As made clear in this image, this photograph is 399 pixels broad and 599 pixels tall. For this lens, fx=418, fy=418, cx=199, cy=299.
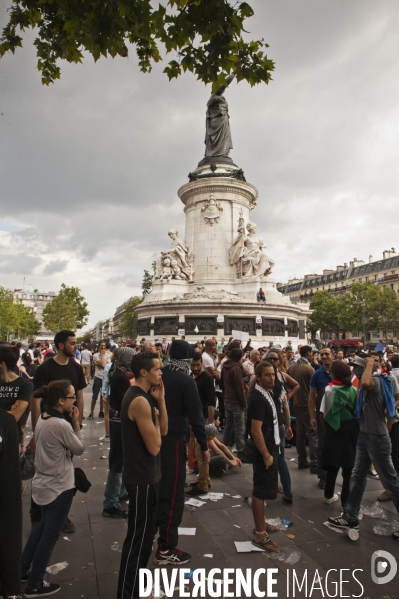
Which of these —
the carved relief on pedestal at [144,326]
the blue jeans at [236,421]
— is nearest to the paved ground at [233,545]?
the blue jeans at [236,421]

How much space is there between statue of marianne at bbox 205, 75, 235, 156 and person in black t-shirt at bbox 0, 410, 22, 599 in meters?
28.2

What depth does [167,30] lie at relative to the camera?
226 inches

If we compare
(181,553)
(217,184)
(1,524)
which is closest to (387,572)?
(181,553)

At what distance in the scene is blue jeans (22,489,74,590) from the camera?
343 cm

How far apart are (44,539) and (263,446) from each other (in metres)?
2.21

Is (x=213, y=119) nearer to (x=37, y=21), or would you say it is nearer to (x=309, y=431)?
(x=37, y=21)

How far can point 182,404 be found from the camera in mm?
4309

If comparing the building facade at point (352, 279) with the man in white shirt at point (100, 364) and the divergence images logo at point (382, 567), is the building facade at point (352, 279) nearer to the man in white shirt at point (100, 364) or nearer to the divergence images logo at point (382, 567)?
the man in white shirt at point (100, 364)

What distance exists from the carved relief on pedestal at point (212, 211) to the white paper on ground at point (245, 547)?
77.6 ft

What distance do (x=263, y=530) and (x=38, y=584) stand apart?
2.16m

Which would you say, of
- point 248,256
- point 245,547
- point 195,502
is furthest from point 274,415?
point 248,256

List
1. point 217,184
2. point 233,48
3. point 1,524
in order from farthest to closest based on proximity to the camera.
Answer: point 217,184 < point 233,48 < point 1,524

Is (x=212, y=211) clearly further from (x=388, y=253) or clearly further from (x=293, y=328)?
(x=388, y=253)

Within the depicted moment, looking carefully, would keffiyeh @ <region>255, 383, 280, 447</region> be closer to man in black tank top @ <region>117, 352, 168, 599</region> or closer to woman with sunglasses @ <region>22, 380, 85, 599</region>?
man in black tank top @ <region>117, 352, 168, 599</region>
